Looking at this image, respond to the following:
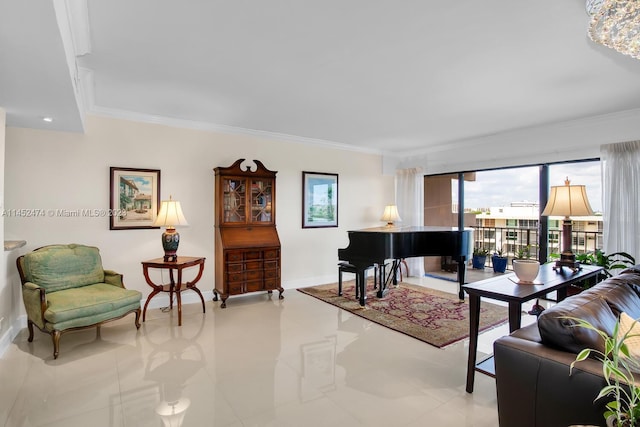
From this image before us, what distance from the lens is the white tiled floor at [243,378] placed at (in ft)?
6.85

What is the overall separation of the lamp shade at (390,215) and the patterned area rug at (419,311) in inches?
48.9

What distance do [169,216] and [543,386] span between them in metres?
3.69

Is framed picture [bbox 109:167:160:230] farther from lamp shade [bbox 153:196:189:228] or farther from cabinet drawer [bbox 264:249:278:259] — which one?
cabinet drawer [bbox 264:249:278:259]

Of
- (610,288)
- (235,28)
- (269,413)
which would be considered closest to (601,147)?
(610,288)

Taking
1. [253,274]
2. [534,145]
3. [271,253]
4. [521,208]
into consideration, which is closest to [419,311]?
[271,253]

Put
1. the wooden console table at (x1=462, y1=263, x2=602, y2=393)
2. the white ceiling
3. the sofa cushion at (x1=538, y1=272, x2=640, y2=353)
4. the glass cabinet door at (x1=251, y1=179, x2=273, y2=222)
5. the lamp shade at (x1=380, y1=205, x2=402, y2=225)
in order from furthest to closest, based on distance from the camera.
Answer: the lamp shade at (x1=380, y1=205, x2=402, y2=225), the glass cabinet door at (x1=251, y1=179, x2=273, y2=222), the wooden console table at (x1=462, y1=263, x2=602, y2=393), the white ceiling, the sofa cushion at (x1=538, y1=272, x2=640, y2=353)

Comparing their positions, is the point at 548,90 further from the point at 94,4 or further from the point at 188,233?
the point at 188,233

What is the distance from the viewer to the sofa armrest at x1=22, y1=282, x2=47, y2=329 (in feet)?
9.63

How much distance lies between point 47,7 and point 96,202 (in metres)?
2.83

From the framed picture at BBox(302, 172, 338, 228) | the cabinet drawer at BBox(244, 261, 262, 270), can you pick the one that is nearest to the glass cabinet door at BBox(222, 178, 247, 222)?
the cabinet drawer at BBox(244, 261, 262, 270)

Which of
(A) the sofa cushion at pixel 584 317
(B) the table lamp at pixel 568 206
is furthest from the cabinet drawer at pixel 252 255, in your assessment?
(A) the sofa cushion at pixel 584 317

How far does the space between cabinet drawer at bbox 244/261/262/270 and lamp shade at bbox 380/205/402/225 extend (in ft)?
8.67

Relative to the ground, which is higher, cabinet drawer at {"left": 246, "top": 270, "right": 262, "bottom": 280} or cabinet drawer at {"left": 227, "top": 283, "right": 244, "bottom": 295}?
cabinet drawer at {"left": 246, "top": 270, "right": 262, "bottom": 280}

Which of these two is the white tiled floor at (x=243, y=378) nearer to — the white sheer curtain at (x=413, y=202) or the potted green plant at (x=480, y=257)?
the white sheer curtain at (x=413, y=202)
